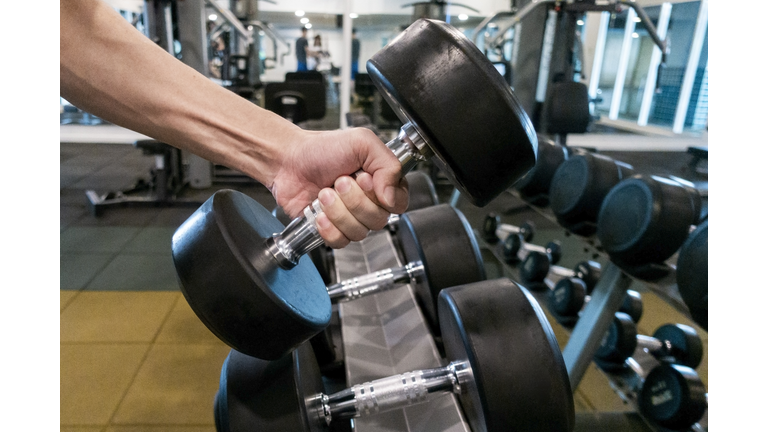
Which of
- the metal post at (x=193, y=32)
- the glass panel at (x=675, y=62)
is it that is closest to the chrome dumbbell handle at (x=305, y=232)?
the metal post at (x=193, y=32)

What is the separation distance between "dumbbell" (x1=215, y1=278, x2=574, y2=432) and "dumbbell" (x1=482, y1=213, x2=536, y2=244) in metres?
1.73

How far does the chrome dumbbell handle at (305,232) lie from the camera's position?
59 cm

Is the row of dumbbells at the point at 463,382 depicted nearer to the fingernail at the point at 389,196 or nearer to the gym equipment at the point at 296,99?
the fingernail at the point at 389,196

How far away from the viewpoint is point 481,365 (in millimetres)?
565

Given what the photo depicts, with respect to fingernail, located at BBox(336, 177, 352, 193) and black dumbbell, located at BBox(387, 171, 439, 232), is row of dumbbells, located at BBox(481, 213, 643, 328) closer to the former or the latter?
black dumbbell, located at BBox(387, 171, 439, 232)

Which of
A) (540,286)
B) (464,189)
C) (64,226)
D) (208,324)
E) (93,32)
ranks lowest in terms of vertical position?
(64,226)

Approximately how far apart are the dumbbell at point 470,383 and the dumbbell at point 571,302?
103cm

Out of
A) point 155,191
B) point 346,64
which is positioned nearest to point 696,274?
point 155,191

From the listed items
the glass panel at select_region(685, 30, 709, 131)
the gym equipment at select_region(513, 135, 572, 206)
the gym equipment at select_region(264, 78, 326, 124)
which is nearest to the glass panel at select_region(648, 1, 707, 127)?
the glass panel at select_region(685, 30, 709, 131)

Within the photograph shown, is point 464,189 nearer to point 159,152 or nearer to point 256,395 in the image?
point 256,395

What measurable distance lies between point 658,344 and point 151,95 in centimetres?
154

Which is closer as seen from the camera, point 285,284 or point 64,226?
point 285,284

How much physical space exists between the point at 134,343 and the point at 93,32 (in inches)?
54.5

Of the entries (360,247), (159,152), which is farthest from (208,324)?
(159,152)
